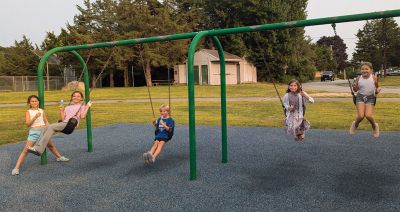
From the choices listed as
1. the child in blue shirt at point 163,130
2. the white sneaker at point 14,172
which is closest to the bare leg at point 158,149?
the child in blue shirt at point 163,130

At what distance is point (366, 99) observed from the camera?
6.29 metres

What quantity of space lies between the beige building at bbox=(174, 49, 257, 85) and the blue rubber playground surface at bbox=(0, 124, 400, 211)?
90.2 feet

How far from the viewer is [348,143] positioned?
757cm

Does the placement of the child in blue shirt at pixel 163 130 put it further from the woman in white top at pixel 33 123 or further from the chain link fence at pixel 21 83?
the chain link fence at pixel 21 83

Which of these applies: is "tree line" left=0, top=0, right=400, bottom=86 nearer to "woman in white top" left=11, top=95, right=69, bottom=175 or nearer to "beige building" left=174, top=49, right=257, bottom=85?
"beige building" left=174, top=49, right=257, bottom=85

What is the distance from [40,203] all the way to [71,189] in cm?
57

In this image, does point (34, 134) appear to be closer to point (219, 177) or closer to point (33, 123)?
point (33, 123)

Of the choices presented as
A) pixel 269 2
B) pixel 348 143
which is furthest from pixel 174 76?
pixel 348 143

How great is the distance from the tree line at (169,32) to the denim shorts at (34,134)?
25.9 meters

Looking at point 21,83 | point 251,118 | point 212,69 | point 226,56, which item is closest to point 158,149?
point 251,118

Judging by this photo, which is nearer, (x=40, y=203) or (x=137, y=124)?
(x=40, y=203)

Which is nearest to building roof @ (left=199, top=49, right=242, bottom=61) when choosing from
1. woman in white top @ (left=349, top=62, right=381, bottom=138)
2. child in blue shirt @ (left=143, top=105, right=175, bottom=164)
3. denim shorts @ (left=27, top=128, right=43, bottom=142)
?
woman in white top @ (left=349, top=62, right=381, bottom=138)

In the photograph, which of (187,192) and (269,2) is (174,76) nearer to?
(269,2)

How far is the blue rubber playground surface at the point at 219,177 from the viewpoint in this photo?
13.6 ft
